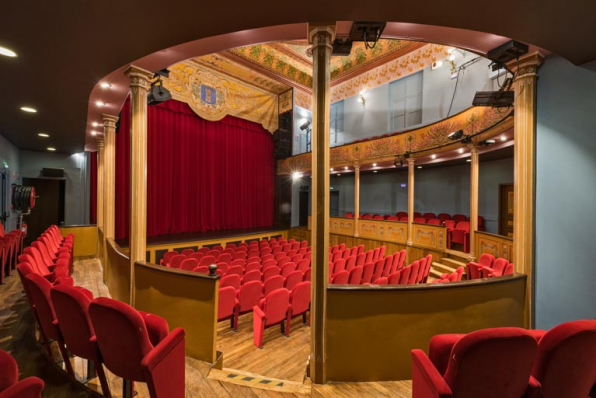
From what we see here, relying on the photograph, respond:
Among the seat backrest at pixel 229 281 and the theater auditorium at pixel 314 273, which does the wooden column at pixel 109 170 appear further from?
the seat backrest at pixel 229 281

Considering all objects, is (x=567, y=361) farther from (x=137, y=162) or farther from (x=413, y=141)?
(x=413, y=141)

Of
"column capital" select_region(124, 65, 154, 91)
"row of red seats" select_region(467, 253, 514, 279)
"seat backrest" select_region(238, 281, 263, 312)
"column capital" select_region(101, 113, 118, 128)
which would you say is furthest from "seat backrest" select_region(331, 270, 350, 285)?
"column capital" select_region(101, 113, 118, 128)

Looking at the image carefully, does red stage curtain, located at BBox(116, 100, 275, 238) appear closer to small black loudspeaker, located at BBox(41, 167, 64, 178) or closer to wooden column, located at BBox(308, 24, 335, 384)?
small black loudspeaker, located at BBox(41, 167, 64, 178)

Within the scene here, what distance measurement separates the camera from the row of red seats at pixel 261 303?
3223mm

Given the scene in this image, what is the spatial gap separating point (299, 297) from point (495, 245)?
483cm

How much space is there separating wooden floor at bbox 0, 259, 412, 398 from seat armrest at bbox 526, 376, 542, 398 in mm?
1011

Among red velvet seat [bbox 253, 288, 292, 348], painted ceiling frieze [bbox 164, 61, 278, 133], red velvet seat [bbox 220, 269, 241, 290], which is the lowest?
red velvet seat [bbox 253, 288, 292, 348]

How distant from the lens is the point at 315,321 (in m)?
2.34

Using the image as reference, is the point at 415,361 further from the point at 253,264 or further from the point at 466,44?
the point at 253,264

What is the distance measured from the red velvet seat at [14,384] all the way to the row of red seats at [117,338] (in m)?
0.39

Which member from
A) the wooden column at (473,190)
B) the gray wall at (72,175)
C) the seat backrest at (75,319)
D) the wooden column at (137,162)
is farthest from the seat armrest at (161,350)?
the gray wall at (72,175)

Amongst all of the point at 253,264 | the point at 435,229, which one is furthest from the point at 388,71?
the point at 253,264

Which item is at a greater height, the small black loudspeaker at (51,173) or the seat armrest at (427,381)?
the small black loudspeaker at (51,173)

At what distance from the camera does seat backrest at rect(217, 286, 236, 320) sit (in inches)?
134
